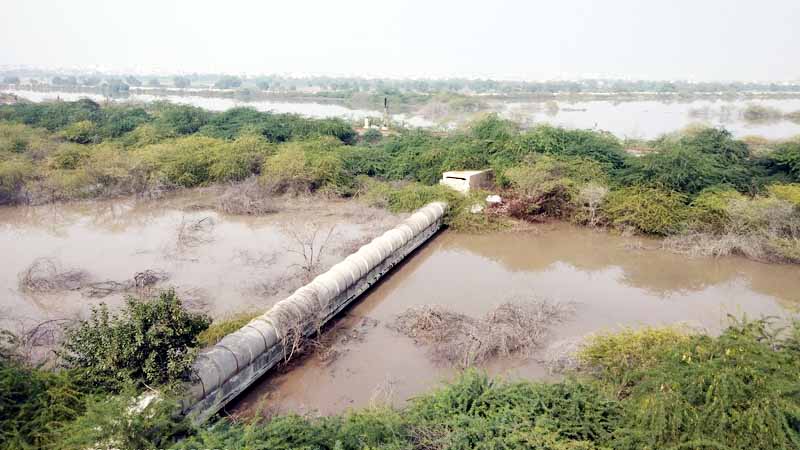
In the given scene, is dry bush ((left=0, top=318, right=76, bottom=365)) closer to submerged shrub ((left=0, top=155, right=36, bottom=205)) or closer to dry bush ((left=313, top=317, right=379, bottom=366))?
dry bush ((left=313, top=317, right=379, bottom=366))

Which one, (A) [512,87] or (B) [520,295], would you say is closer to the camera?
(B) [520,295]

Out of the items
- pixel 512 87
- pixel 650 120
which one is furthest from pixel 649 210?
pixel 512 87

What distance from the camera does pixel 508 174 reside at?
1578 cm

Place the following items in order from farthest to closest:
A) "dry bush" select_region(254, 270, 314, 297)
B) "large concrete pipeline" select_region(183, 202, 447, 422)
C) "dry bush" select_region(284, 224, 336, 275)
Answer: "dry bush" select_region(284, 224, 336, 275) < "dry bush" select_region(254, 270, 314, 297) < "large concrete pipeline" select_region(183, 202, 447, 422)

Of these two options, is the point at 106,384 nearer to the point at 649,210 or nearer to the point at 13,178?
the point at 649,210

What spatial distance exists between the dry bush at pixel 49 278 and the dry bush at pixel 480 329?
6.89m

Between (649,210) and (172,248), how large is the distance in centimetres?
1272

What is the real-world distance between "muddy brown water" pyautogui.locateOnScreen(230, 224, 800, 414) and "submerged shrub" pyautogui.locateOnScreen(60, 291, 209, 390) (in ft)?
5.12

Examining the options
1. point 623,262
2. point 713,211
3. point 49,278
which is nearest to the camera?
point 49,278

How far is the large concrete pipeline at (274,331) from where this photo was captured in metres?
6.34

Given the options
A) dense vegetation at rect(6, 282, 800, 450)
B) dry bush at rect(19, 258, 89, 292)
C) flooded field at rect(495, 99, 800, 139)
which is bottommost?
dry bush at rect(19, 258, 89, 292)

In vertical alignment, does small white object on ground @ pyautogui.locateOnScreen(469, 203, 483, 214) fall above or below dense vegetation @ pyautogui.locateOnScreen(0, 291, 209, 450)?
below

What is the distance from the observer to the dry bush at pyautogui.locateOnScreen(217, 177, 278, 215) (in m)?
15.8

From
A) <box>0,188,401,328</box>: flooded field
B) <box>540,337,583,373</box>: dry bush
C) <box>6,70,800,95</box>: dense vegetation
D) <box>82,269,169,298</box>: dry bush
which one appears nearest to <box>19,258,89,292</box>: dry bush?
<box>0,188,401,328</box>: flooded field
